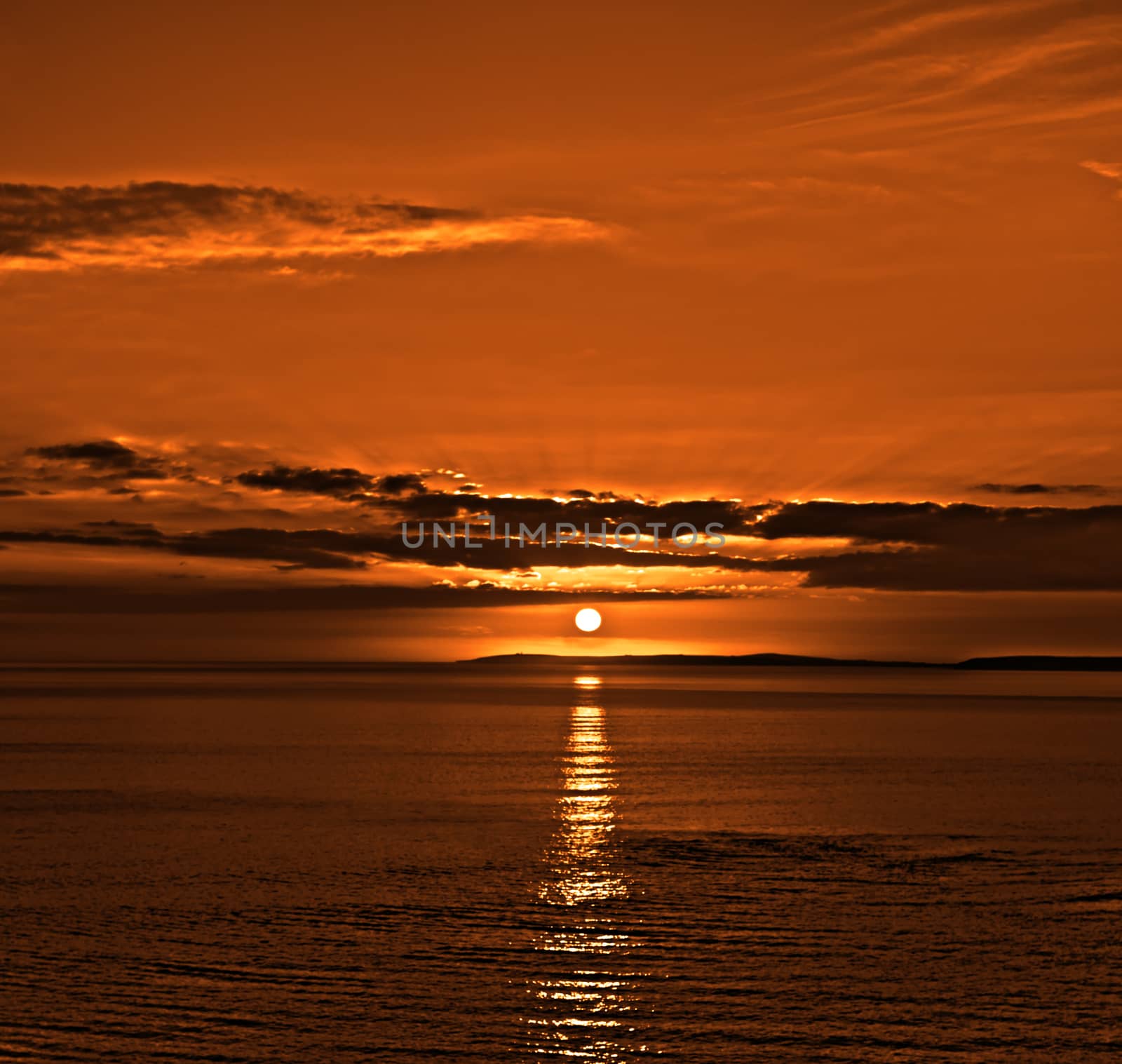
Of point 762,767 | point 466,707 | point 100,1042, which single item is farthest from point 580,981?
point 466,707

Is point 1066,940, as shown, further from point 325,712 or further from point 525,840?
point 325,712

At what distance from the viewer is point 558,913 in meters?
31.2

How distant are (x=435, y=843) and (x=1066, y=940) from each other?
65.9 ft

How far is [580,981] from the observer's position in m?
25.0

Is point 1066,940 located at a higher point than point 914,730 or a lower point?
higher

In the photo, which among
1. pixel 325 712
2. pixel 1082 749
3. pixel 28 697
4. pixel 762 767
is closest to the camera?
pixel 762 767

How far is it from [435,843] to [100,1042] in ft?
69.2

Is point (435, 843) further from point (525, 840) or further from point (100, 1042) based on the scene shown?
point (100, 1042)

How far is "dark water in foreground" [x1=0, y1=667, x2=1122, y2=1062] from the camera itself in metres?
22.0

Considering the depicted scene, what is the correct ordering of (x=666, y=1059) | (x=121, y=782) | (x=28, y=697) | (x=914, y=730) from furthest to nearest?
(x=28, y=697)
(x=914, y=730)
(x=121, y=782)
(x=666, y=1059)

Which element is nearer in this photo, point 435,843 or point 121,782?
point 435,843

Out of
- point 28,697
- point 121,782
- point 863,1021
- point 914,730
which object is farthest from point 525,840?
point 28,697

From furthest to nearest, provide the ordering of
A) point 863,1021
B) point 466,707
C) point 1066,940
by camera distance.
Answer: point 466,707 → point 1066,940 → point 863,1021

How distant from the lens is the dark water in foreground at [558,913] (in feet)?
72.2
